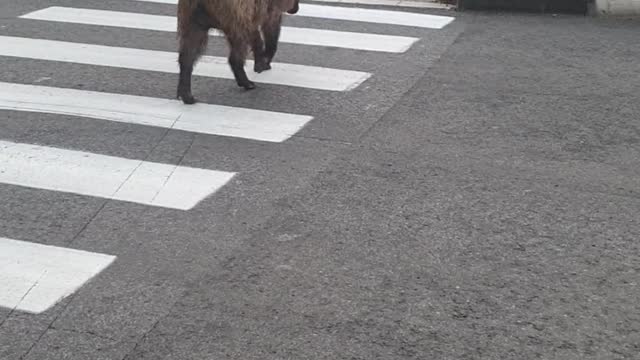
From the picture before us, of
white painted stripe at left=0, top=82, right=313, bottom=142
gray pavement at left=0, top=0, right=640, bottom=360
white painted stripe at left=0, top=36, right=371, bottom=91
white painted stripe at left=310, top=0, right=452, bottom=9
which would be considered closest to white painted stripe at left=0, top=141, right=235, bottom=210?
gray pavement at left=0, top=0, right=640, bottom=360

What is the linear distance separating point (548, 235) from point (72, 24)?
6.03 metres

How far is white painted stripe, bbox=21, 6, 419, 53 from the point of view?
27.4 feet

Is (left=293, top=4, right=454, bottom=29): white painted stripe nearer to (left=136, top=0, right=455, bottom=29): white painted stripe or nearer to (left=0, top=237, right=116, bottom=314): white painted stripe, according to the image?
(left=136, top=0, right=455, bottom=29): white painted stripe

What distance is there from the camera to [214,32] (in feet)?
26.6

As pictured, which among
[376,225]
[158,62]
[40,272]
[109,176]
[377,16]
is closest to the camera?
[40,272]

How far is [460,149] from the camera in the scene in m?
5.91

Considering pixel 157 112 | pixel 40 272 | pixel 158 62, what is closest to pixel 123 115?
pixel 157 112

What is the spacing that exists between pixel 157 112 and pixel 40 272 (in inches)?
94.9

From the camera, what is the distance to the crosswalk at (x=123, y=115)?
463 cm

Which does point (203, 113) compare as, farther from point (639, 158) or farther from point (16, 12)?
point (16, 12)

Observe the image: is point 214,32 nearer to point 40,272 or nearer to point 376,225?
point 376,225

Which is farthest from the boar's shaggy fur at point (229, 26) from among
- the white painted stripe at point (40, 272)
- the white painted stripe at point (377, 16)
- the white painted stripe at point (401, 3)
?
the white painted stripe at point (401, 3)

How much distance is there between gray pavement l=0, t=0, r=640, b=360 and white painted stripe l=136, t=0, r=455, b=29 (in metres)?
1.36

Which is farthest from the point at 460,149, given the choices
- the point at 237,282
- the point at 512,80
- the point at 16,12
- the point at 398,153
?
the point at 16,12
